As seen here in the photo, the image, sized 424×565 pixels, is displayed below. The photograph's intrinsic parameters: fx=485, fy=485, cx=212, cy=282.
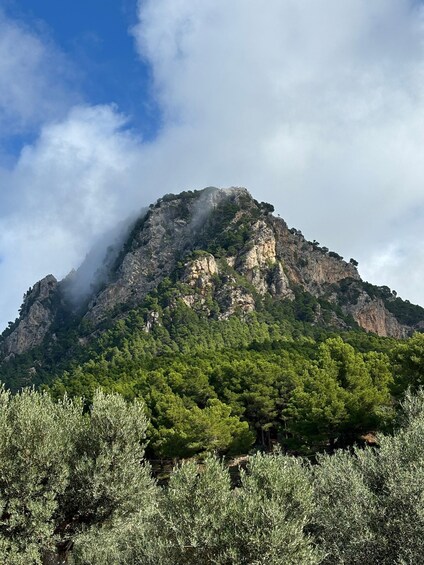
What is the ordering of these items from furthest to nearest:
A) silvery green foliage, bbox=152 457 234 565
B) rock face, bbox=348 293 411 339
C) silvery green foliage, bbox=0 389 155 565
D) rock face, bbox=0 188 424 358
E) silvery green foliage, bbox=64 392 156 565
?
→ rock face, bbox=348 293 411 339, rock face, bbox=0 188 424 358, silvery green foliage, bbox=64 392 156 565, silvery green foliage, bbox=0 389 155 565, silvery green foliage, bbox=152 457 234 565

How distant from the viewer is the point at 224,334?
113 m

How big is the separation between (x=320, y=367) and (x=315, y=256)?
126260mm

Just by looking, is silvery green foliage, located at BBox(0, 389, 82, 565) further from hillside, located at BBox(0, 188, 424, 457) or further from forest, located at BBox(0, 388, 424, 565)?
hillside, located at BBox(0, 188, 424, 457)

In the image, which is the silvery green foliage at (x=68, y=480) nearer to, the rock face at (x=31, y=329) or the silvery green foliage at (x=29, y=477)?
the silvery green foliage at (x=29, y=477)

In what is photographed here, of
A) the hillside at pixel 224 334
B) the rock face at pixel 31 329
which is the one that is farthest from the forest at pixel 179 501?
the rock face at pixel 31 329

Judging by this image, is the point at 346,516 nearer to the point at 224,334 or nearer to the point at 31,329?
the point at 224,334

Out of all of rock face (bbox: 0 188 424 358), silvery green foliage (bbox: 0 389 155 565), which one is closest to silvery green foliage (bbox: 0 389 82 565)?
silvery green foliage (bbox: 0 389 155 565)

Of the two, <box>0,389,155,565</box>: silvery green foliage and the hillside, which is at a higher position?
the hillside

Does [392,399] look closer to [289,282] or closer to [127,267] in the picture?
[289,282]

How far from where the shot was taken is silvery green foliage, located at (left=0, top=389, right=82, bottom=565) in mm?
18094

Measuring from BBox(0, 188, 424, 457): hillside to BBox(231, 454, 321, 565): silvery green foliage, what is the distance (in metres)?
21.4

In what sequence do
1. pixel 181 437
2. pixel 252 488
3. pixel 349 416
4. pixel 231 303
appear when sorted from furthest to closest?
pixel 231 303
pixel 181 437
pixel 349 416
pixel 252 488

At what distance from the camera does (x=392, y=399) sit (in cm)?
4259

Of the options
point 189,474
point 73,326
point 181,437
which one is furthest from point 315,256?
point 189,474
